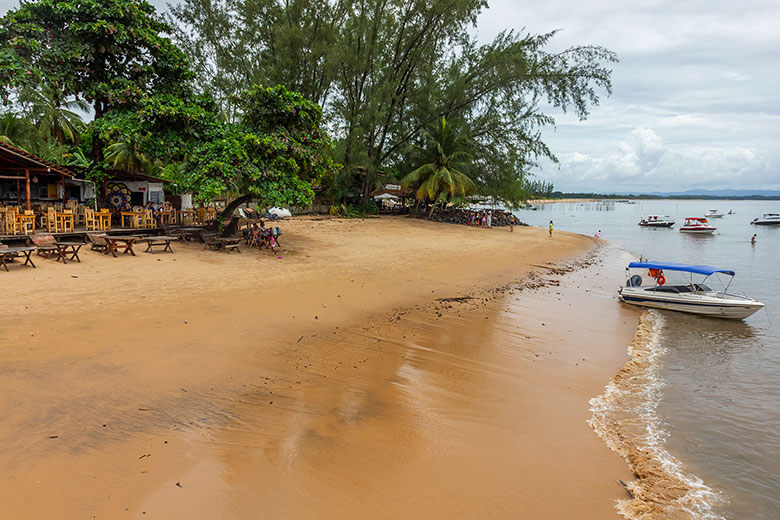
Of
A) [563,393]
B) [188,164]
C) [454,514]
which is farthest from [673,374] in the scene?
[188,164]

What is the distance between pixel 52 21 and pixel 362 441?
19.7m

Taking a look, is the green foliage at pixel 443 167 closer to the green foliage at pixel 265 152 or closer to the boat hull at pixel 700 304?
the green foliage at pixel 265 152

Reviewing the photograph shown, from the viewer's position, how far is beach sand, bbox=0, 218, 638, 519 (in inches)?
152

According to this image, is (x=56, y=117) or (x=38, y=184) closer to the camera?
(x=38, y=184)

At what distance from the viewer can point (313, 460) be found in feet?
14.2

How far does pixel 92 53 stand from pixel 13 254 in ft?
30.2

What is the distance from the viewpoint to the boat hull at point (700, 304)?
1168cm

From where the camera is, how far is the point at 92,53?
1605 cm

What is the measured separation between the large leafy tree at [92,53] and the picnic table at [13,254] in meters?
6.22

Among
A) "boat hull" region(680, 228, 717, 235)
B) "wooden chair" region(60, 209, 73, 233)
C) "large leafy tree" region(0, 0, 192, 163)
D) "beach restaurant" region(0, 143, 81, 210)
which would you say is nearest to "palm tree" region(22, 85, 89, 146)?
"beach restaurant" region(0, 143, 81, 210)

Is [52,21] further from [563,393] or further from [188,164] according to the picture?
[563,393]

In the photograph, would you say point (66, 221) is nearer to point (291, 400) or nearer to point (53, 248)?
point (53, 248)

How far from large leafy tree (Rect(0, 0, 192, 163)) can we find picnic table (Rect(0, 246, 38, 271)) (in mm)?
6224

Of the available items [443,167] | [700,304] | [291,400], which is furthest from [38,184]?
[700,304]
